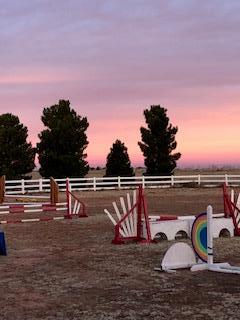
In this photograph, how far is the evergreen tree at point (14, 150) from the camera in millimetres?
44438

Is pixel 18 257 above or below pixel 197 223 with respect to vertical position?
below

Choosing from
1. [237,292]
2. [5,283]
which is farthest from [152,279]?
[5,283]

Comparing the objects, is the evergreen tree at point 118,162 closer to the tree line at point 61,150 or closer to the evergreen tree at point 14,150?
the tree line at point 61,150

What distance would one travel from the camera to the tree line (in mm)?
44688

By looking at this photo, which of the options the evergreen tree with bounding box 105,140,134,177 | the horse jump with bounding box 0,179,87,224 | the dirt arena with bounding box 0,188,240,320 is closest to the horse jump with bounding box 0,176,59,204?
the horse jump with bounding box 0,179,87,224

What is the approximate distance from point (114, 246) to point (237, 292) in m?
4.97

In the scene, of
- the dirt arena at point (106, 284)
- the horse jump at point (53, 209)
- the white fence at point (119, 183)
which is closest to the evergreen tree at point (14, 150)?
the white fence at point (119, 183)

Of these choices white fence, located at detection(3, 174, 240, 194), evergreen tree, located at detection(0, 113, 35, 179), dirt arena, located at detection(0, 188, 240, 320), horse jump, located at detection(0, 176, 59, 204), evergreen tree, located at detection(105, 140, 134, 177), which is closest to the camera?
dirt arena, located at detection(0, 188, 240, 320)

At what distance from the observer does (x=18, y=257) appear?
36.1 feet

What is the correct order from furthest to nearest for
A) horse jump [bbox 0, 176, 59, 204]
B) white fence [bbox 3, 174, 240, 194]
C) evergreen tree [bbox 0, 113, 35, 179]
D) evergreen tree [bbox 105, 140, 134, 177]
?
evergreen tree [bbox 105, 140, 134, 177] < evergreen tree [bbox 0, 113, 35, 179] < white fence [bbox 3, 174, 240, 194] < horse jump [bbox 0, 176, 59, 204]

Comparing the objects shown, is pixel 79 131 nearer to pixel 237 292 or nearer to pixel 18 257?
pixel 18 257

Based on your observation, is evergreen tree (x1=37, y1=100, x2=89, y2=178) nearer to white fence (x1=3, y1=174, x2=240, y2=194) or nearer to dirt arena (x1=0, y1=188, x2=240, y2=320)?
white fence (x1=3, y1=174, x2=240, y2=194)

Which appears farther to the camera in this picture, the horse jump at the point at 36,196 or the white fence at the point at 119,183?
the white fence at the point at 119,183

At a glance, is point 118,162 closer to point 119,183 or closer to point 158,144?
point 158,144
